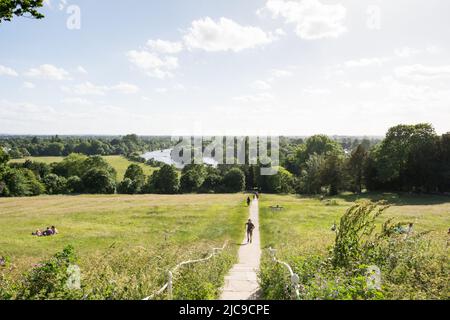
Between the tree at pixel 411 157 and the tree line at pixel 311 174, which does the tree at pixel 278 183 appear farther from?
the tree at pixel 411 157

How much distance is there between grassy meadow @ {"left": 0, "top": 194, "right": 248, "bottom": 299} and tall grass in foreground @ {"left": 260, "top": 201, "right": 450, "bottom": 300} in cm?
250

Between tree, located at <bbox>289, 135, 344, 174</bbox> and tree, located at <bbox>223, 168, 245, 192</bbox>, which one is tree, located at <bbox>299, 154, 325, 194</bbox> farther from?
tree, located at <bbox>289, 135, 344, 174</bbox>

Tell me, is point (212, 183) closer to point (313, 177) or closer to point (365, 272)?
point (313, 177)

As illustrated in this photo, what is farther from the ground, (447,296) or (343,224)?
(343,224)

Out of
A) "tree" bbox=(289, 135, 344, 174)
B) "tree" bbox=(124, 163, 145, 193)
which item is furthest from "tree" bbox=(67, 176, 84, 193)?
"tree" bbox=(289, 135, 344, 174)

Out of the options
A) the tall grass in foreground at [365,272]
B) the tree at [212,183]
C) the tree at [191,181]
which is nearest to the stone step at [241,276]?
the tall grass in foreground at [365,272]

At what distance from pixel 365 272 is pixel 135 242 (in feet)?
75.7

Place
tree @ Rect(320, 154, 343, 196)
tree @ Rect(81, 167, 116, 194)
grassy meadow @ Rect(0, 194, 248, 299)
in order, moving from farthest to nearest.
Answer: tree @ Rect(81, 167, 116, 194) → tree @ Rect(320, 154, 343, 196) → grassy meadow @ Rect(0, 194, 248, 299)

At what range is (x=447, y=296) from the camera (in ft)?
27.2

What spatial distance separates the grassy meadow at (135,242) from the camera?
10453 millimetres

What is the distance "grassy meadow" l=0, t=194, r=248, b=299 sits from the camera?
1045 centimetres

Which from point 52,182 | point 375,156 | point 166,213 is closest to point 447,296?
point 166,213
